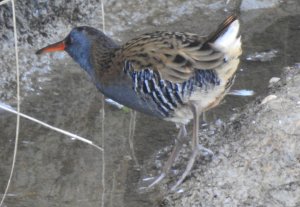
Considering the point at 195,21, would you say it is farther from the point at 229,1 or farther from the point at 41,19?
the point at 41,19

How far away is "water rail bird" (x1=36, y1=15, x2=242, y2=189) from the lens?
5.08 meters

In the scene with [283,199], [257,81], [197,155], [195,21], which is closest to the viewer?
[283,199]

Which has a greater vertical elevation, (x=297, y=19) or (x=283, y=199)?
(x=297, y=19)

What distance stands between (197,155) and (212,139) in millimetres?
320

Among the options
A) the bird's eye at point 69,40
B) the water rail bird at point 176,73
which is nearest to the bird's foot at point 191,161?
the water rail bird at point 176,73

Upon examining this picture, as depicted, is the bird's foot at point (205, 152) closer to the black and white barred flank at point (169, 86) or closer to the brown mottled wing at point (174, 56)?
the black and white barred flank at point (169, 86)

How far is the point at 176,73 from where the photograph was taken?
5.08 meters

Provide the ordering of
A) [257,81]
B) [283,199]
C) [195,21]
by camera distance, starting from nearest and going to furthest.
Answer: [283,199] < [257,81] < [195,21]

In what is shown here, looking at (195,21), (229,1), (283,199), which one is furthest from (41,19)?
(283,199)

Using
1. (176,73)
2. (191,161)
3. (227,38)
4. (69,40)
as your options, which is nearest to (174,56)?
(176,73)

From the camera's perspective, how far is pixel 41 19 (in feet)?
23.8

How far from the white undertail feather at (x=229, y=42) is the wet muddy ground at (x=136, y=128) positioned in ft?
2.06

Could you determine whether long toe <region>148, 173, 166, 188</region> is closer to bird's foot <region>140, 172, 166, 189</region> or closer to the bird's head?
bird's foot <region>140, 172, 166, 189</region>

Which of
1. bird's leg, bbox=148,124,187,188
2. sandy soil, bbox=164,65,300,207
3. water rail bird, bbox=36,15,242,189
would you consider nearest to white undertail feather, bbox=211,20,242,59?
water rail bird, bbox=36,15,242,189
